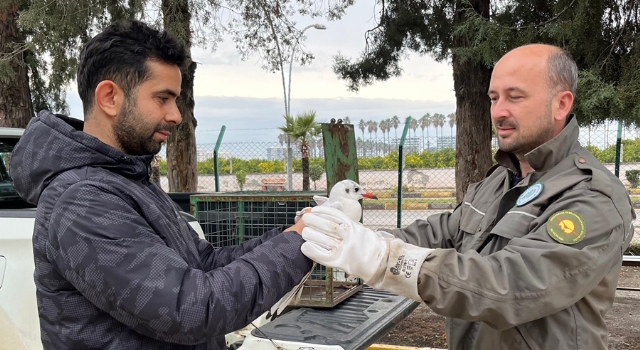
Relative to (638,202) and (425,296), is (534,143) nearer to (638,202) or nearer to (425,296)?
(425,296)

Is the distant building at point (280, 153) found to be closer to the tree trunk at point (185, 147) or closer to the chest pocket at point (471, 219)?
the tree trunk at point (185, 147)

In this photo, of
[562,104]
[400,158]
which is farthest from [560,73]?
[400,158]

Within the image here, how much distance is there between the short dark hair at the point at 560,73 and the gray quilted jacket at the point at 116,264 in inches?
48.9

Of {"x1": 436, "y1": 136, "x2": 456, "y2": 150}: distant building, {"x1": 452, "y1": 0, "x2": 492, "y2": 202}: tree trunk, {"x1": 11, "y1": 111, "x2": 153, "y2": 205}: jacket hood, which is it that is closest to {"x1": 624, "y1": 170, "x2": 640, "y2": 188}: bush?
{"x1": 436, "y1": 136, "x2": 456, "y2": 150}: distant building

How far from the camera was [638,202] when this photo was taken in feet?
39.0

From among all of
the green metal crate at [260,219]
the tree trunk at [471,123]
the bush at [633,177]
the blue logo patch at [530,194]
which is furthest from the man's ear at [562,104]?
the bush at [633,177]

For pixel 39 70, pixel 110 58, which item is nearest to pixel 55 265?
pixel 110 58

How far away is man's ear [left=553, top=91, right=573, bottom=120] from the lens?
2162mm

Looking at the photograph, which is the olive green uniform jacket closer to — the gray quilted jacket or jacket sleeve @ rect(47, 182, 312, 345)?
the gray quilted jacket

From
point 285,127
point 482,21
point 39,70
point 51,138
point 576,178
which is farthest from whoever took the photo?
point 285,127

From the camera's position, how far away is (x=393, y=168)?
945cm

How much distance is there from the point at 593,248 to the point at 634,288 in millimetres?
5598

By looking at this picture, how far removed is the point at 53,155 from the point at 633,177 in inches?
403

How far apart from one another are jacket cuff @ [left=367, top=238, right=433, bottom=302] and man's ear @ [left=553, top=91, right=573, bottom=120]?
0.87 metres
